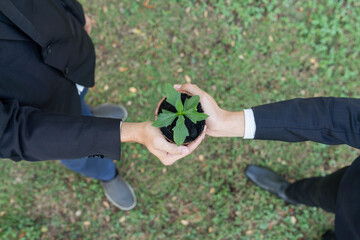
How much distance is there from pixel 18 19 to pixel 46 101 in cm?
53

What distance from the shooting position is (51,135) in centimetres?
147

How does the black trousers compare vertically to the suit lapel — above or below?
below

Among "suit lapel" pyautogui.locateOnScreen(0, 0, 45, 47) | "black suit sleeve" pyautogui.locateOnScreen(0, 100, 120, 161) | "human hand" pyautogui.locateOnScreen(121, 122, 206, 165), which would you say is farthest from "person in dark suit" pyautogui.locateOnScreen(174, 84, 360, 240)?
"suit lapel" pyautogui.locateOnScreen(0, 0, 45, 47)

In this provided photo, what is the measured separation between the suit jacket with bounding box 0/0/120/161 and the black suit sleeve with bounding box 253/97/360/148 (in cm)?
103

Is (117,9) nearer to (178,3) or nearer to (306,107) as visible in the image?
(178,3)

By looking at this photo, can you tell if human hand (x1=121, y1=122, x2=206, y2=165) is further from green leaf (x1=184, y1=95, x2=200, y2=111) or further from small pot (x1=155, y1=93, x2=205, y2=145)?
green leaf (x1=184, y1=95, x2=200, y2=111)

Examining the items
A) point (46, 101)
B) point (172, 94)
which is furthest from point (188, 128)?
point (46, 101)

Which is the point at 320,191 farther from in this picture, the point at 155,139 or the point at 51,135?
the point at 51,135

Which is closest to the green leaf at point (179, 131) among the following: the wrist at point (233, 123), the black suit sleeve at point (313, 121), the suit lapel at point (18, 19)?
the wrist at point (233, 123)

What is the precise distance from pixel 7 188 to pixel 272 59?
402 centimetres

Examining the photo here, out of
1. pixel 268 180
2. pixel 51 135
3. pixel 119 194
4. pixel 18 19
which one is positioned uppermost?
pixel 18 19

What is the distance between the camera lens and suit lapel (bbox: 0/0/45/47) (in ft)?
4.62

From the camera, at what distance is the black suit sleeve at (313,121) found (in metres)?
1.57

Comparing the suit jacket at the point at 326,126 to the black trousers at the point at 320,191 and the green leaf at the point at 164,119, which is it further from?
the green leaf at the point at 164,119
